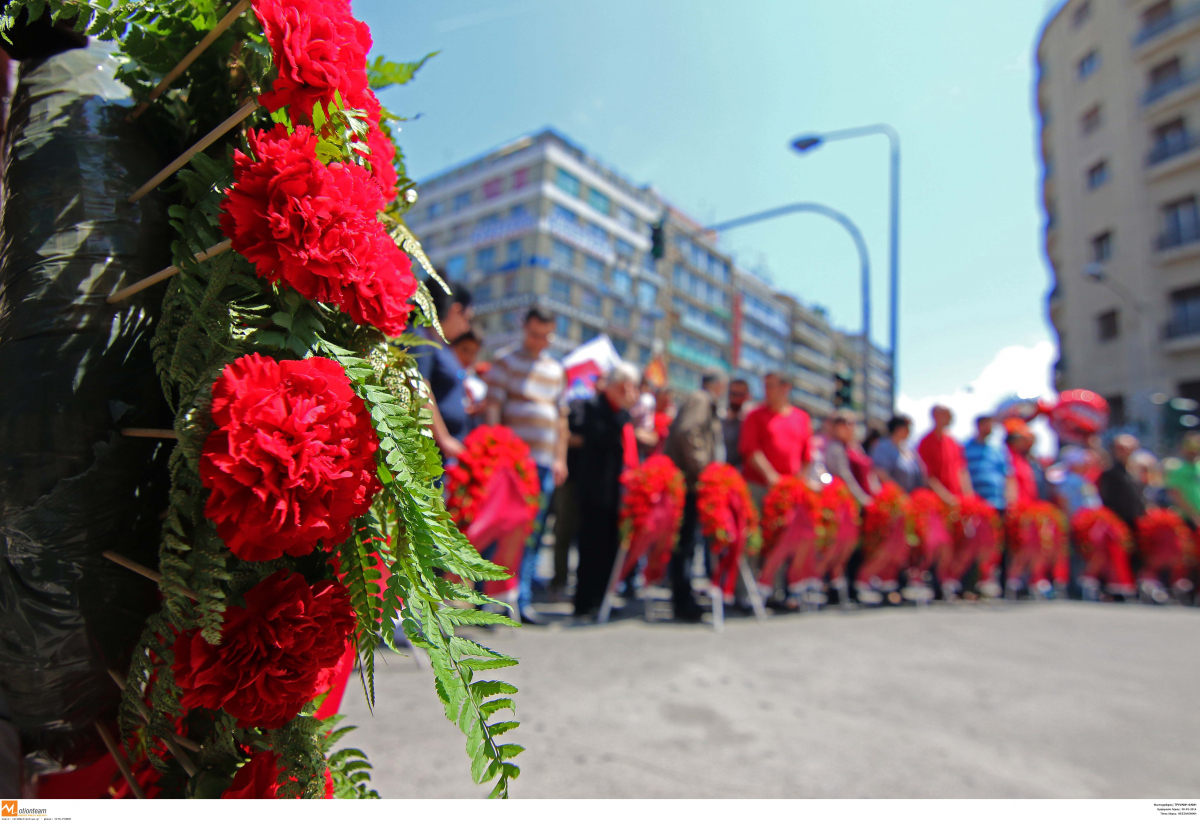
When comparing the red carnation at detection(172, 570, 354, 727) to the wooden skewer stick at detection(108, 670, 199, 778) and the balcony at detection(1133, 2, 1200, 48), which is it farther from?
the balcony at detection(1133, 2, 1200, 48)

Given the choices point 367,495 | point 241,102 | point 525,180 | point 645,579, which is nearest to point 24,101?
point 241,102

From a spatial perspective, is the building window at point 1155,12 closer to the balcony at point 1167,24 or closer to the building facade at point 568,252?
the balcony at point 1167,24

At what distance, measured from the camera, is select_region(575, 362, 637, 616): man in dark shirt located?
5199mm

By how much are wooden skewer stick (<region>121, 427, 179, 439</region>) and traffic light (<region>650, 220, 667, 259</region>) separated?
14622mm

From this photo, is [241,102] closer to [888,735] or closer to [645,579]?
[888,735]

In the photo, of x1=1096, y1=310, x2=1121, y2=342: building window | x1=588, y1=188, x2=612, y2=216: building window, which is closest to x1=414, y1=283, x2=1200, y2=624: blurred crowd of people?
x1=1096, y1=310, x2=1121, y2=342: building window

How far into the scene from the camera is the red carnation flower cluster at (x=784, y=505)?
5574 mm

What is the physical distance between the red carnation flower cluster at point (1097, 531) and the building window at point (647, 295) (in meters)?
48.0

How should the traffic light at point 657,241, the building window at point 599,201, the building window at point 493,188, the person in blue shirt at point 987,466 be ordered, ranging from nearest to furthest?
the person in blue shirt at point 987,466, the traffic light at point 657,241, the building window at point 493,188, the building window at point 599,201

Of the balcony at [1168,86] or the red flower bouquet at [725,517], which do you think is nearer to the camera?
the red flower bouquet at [725,517]

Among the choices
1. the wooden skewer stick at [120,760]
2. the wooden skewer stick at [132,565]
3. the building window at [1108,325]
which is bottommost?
the wooden skewer stick at [120,760]

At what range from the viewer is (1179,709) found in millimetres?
3514

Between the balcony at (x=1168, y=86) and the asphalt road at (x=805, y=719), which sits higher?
the balcony at (x=1168, y=86)

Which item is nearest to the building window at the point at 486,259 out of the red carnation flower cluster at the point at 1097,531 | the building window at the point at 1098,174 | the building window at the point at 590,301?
the building window at the point at 590,301
